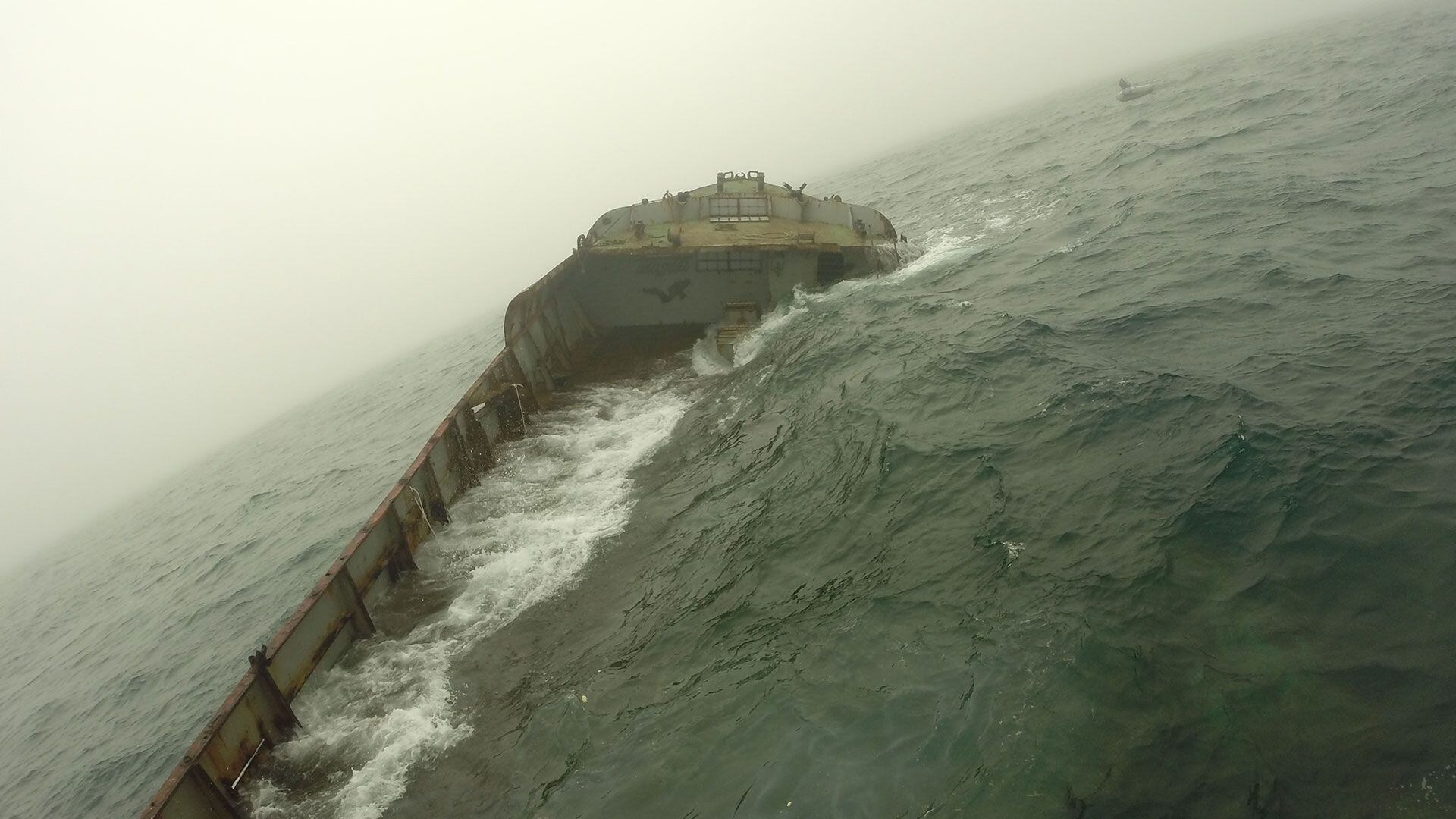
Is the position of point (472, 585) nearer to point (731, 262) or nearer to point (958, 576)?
point (958, 576)

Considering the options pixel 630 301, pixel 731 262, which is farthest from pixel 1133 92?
pixel 630 301

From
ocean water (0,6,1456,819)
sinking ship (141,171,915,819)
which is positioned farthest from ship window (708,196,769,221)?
ocean water (0,6,1456,819)

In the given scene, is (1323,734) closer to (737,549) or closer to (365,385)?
(737,549)

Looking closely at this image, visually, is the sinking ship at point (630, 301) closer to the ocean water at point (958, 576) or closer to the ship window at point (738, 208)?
the ship window at point (738, 208)

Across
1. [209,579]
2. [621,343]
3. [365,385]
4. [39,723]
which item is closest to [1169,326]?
[621,343]

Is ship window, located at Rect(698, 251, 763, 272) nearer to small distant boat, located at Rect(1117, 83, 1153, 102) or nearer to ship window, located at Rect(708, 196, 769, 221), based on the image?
ship window, located at Rect(708, 196, 769, 221)
